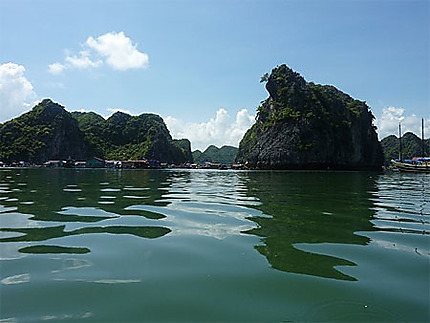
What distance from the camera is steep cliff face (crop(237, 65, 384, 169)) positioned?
8275cm

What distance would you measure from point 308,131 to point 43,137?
341 ft

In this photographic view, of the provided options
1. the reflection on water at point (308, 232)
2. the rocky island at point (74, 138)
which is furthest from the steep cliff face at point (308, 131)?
the rocky island at point (74, 138)

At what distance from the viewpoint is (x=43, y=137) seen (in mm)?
129500

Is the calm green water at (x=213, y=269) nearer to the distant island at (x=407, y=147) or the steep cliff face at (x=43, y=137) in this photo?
the steep cliff face at (x=43, y=137)

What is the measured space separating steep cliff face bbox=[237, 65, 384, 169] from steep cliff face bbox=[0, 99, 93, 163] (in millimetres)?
83297

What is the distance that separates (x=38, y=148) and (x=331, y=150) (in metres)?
107

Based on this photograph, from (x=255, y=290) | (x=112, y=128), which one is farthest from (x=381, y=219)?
(x=112, y=128)

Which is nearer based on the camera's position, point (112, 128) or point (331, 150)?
point (331, 150)

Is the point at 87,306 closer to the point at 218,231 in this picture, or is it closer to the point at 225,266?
the point at 225,266

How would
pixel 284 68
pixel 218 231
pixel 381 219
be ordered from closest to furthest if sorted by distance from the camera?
pixel 218 231 < pixel 381 219 < pixel 284 68

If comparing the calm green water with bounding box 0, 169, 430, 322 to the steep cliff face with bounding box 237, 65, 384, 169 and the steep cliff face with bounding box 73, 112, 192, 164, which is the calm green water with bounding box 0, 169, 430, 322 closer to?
the steep cliff face with bounding box 237, 65, 384, 169

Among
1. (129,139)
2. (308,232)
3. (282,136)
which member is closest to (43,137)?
(129,139)

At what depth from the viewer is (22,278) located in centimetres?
367

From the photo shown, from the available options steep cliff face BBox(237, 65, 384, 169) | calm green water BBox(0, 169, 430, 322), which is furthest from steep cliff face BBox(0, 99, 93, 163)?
calm green water BBox(0, 169, 430, 322)
